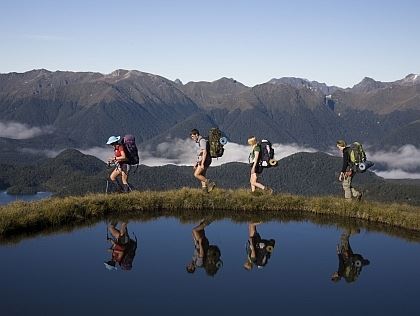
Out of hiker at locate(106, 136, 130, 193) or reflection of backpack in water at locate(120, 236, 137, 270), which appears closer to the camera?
reflection of backpack in water at locate(120, 236, 137, 270)

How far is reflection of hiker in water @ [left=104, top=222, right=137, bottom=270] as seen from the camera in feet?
35.0

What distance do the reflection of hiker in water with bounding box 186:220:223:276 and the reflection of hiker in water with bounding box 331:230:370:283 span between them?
2.47 meters

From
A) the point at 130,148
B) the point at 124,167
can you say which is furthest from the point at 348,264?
the point at 124,167

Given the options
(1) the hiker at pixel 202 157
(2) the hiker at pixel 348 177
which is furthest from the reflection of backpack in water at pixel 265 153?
(2) the hiker at pixel 348 177

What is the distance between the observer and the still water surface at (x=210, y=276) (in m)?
8.35

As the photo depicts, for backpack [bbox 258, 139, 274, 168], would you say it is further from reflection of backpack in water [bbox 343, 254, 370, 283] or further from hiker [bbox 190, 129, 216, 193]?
reflection of backpack in water [bbox 343, 254, 370, 283]

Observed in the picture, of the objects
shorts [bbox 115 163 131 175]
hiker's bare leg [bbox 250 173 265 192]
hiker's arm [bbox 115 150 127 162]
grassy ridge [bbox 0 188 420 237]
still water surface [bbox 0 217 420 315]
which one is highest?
hiker's arm [bbox 115 150 127 162]

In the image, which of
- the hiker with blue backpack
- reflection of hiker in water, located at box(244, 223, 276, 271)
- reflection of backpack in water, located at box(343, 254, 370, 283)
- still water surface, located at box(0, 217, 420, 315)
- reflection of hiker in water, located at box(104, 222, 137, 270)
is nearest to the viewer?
still water surface, located at box(0, 217, 420, 315)

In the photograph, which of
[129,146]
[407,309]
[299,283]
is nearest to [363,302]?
[407,309]

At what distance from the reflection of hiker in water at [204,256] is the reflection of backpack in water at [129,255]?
1261 millimetres

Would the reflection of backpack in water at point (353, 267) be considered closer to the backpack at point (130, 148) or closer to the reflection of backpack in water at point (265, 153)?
the reflection of backpack in water at point (265, 153)

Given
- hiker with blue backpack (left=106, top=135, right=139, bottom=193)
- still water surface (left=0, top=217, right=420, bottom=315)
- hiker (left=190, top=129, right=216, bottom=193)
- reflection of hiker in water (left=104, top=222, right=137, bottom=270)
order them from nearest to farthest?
still water surface (left=0, top=217, right=420, bottom=315)
reflection of hiker in water (left=104, top=222, right=137, bottom=270)
hiker (left=190, top=129, right=216, bottom=193)
hiker with blue backpack (left=106, top=135, right=139, bottom=193)

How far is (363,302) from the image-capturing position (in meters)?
8.73

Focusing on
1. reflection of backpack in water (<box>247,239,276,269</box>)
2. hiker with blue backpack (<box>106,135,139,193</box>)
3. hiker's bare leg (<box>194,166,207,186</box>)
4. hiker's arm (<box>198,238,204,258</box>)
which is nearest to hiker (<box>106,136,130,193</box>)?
hiker with blue backpack (<box>106,135,139,193</box>)
